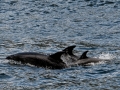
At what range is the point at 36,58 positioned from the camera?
22109 mm

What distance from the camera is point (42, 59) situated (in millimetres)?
21906

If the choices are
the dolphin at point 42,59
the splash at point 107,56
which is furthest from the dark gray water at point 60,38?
the dolphin at point 42,59

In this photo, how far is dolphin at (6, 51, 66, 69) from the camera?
21494 millimetres

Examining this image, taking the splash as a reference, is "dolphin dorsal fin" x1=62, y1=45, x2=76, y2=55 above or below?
above

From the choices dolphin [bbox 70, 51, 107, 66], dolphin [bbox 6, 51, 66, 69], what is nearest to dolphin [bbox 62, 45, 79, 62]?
dolphin [bbox 70, 51, 107, 66]

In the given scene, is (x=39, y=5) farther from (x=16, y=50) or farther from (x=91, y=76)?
(x=91, y=76)

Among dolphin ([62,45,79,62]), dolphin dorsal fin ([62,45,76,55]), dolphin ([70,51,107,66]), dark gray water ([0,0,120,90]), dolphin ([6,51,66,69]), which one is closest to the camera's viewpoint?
dark gray water ([0,0,120,90])

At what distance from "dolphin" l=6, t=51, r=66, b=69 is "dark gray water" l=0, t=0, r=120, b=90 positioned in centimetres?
35

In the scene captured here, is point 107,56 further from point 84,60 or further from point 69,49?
point 69,49

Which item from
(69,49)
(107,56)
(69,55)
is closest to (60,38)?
(107,56)

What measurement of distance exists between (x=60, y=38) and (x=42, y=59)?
715 centimetres

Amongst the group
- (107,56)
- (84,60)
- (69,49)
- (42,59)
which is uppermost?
(69,49)

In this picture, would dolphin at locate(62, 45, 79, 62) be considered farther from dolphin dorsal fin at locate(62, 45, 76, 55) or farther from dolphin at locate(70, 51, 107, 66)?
dolphin at locate(70, 51, 107, 66)

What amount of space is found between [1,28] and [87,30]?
5.47 meters
